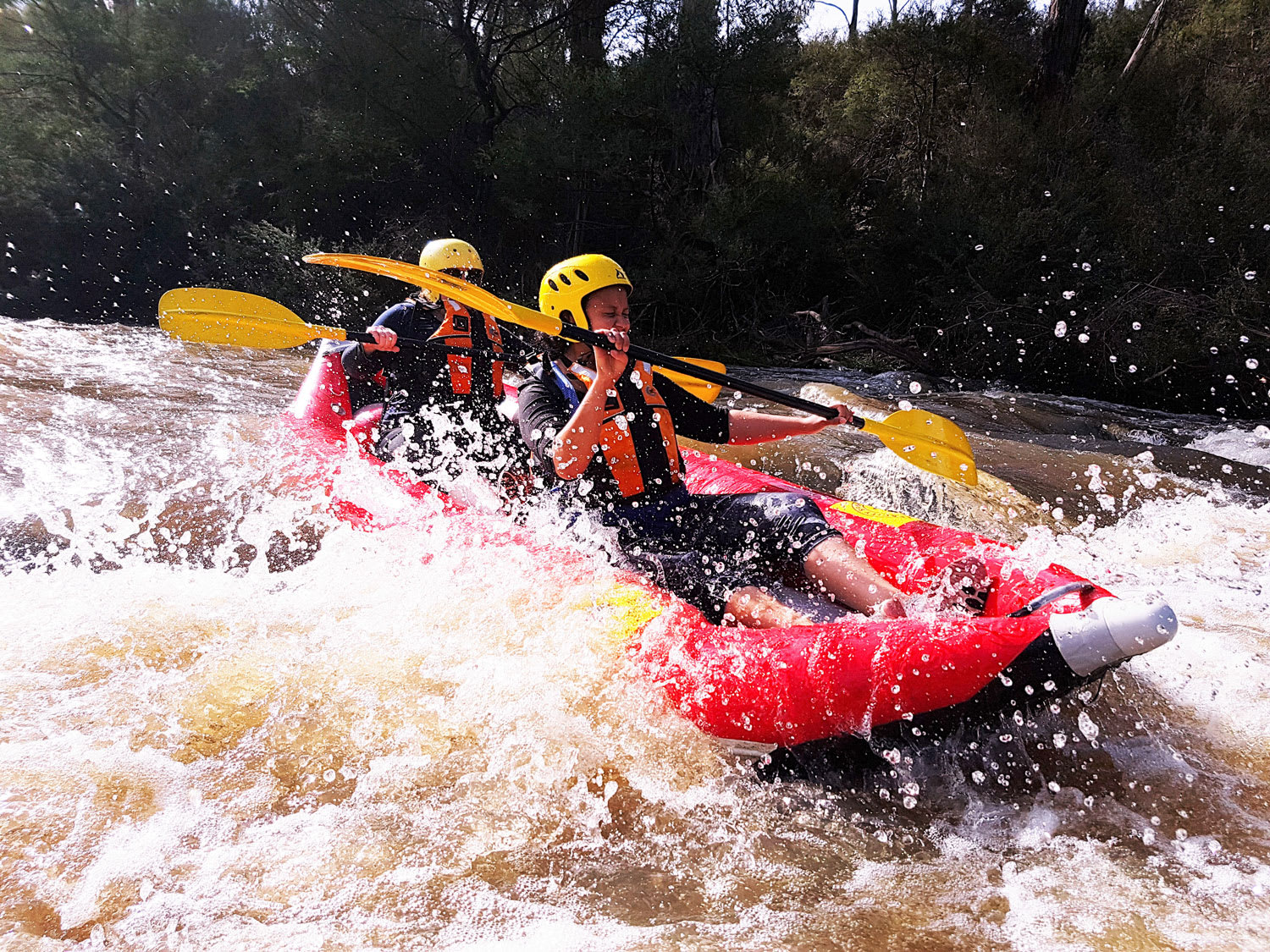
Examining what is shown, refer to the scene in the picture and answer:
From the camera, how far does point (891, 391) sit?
7.77 meters

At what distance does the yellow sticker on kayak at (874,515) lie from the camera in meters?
2.79

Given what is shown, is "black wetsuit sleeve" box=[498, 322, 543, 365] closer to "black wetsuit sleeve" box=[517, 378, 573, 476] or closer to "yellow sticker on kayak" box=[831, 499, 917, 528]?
"black wetsuit sleeve" box=[517, 378, 573, 476]

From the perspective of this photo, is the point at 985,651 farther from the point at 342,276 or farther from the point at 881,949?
the point at 342,276

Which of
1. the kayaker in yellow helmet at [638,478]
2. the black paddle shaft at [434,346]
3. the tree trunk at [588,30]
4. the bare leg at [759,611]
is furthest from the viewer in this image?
the tree trunk at [588,30]

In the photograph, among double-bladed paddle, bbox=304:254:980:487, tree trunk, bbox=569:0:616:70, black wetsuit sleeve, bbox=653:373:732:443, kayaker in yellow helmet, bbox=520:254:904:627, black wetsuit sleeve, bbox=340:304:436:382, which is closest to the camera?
kayaker in yellow helmet, bbox=520:254:904:627

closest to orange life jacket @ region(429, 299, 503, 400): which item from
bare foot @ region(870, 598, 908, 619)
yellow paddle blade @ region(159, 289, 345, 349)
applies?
yellow paddle blade @ region(159, 289, 345, 349)

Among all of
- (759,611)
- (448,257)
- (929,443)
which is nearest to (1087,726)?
(759,611)

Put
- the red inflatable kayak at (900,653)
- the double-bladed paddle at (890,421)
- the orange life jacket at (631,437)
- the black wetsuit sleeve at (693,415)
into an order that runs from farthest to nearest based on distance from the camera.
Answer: the double-bladed paddle at (890,421) < the black wetsuit sleeve at (693,415) < the orange life jacket at (631,437) < the red inflatable kayak at (900,653)

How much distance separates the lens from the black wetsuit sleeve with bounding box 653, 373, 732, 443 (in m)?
2.98

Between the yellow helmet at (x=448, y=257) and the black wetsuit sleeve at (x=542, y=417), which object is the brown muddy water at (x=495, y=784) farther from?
the yellow helmet at (x=448, y=257)

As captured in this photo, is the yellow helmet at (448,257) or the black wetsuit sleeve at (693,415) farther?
the yellow helmet at (448,257)

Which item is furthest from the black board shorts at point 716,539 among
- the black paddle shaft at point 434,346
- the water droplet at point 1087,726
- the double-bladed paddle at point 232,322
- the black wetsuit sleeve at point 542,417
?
the black paddle shaft at point 434,346

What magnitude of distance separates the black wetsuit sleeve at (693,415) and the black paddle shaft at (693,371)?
7cm

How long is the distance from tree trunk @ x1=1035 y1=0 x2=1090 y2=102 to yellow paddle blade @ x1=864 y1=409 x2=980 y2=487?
8.14 meters
